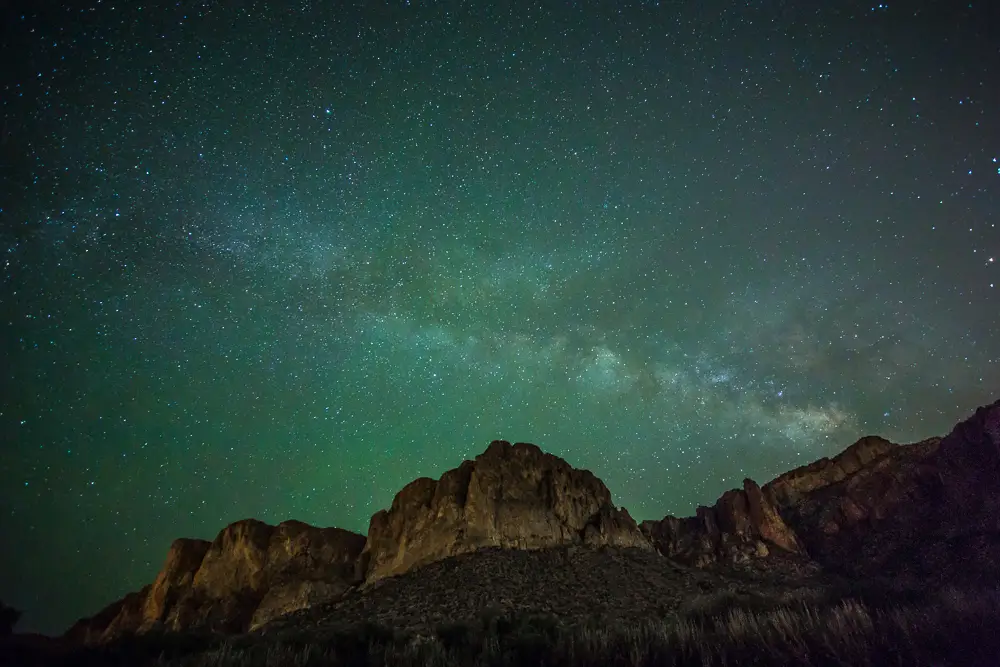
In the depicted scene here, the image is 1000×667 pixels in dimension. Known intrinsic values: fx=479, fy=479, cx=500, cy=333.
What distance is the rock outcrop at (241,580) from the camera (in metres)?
47.8

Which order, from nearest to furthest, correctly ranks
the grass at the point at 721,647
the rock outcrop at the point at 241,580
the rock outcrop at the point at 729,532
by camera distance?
the grass at the point at 721,647 < the rock outcrop at the point at 241,580 < the rock outcrop at the point at 729,532

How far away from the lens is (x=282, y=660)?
699 inches

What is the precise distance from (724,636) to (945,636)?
6926 mm

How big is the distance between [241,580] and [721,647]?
181ft

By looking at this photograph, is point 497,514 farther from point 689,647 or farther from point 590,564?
point 689,647

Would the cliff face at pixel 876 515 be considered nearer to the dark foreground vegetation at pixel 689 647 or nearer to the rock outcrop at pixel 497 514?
the rock outcrop at pixel 497 514

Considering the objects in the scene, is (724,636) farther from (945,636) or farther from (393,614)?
(393,614)

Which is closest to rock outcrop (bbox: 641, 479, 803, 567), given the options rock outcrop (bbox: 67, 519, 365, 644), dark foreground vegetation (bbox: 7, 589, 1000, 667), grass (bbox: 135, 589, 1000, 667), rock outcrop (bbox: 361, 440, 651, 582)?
rock outcrop (bbox: 361, 440, 651, 582)

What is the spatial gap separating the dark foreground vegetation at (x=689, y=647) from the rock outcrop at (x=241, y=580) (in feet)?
94.6

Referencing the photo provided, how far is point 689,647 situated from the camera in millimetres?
18047

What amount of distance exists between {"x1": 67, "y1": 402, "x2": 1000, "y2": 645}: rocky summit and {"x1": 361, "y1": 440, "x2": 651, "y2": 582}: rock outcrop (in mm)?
169

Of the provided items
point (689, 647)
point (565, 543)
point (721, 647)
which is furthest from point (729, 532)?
point (721, 647)

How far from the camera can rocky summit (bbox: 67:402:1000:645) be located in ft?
131

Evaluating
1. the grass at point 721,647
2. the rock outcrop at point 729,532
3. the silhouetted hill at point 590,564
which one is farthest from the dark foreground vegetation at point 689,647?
the rock outcrop at point 729,532
